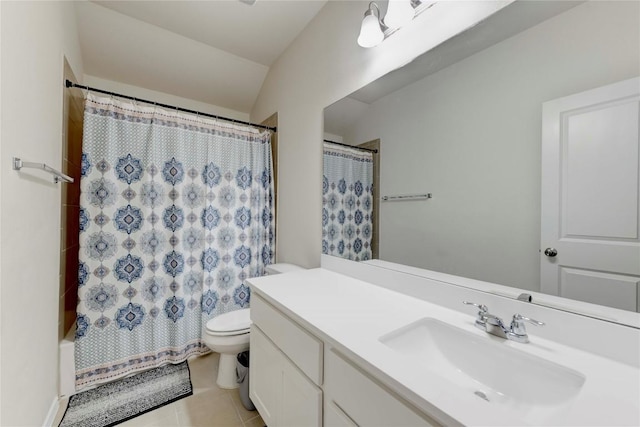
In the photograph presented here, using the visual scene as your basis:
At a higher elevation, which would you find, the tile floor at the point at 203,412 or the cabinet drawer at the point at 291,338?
the cabinet drawer at the point at 291,338

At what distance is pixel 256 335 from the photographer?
4.30ft

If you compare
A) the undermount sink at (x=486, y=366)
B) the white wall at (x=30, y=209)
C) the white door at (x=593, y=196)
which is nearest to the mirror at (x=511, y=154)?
the white door at (x=593, y=196)

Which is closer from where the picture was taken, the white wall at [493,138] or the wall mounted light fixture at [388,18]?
the white wall at [493,138]

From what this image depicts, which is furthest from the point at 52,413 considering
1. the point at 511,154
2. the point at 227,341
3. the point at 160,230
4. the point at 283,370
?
the point at 511,154

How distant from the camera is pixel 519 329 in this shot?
780mm

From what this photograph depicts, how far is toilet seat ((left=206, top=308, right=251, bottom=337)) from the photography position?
1604 millimetres

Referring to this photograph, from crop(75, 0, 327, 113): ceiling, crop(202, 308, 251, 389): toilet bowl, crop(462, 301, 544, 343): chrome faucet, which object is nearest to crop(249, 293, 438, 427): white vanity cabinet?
crop(202, 308, 251, 389): toilet bowl

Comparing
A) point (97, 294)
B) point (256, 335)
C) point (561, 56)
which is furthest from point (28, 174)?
point (561, 56)

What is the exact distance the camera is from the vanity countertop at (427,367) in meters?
0.50

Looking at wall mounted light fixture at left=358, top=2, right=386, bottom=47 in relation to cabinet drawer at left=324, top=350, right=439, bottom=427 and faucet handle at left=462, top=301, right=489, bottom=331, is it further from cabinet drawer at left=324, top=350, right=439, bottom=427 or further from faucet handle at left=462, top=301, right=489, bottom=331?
cabinet drawer at left=324, top=350, right=439, bottom=427

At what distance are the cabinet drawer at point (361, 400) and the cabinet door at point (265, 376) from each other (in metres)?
0.37

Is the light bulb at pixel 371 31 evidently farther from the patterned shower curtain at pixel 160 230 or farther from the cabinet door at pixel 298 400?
the cabinet door at pixel 298 400

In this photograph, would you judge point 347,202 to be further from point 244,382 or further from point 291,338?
point 244,382

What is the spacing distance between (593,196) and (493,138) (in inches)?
13.6
